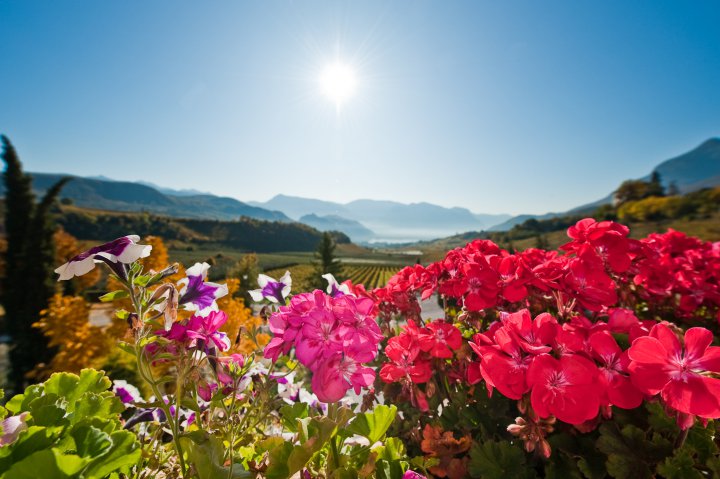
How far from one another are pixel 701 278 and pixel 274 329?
372cm

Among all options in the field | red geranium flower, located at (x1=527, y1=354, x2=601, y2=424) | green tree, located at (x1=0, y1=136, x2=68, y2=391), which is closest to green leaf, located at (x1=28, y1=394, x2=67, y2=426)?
red geranium flower, located at (x1=527, y1=354, x2=601, y2=424)

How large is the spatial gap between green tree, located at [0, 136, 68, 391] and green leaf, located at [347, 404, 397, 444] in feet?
45.0

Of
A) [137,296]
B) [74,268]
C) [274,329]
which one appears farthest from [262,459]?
[74,268]

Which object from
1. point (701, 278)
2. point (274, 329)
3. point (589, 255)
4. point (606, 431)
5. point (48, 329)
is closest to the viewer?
point (274, 329)

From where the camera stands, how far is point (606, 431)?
139cm

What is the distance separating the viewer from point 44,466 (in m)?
0.61

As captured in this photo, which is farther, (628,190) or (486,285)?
(628,190)

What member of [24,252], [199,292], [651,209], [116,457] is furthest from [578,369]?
[651,209]

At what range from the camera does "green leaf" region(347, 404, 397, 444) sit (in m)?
1.18

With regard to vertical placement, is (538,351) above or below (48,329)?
above

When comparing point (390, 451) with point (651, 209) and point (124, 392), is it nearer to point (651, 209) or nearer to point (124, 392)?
point (124, 392)

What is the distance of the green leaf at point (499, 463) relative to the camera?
1.45 m

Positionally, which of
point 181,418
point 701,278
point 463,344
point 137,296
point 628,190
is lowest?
point 181,418

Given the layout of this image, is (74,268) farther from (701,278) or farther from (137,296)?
(701,278)
